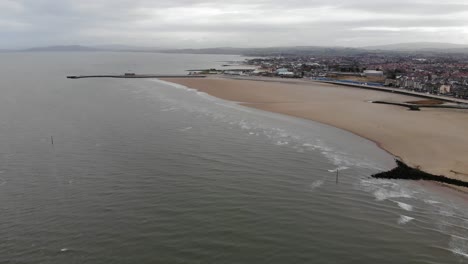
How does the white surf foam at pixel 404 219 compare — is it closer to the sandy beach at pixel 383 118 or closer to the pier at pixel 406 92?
the sandy beach at pixel 383 118

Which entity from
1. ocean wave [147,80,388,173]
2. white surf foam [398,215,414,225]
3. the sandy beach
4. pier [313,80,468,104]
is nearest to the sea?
white surf foam [398,215,414,225]

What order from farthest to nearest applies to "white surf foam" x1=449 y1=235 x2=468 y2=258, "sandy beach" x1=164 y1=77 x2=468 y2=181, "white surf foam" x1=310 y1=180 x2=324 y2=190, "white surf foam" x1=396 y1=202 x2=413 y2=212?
1. "sandy beach" x1=164 y1=77 x2=468 y2=181
2. "white surf foam" x1=310 y1=180 x2=324 y2=190
3. "white surf foam" x1=396 y1=202 x2=413 y2=212
4. "white surf foam" x1=449 y1=235 x2=468 y2=258

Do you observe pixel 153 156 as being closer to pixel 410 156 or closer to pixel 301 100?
pixel 410 156

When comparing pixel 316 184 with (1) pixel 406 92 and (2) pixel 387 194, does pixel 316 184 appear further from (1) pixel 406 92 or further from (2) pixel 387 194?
(1) pixel 406 92

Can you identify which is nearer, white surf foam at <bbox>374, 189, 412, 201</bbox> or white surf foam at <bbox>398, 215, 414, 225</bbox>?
white surf foam at <bbox>398, 215, 414, 225</bbox>

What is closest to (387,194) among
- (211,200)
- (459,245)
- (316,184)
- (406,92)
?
(316,184)

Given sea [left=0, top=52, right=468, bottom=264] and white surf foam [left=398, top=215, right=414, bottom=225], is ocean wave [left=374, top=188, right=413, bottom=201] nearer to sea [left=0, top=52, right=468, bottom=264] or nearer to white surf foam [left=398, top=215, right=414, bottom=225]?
sea [left=0, top=52, right=468, bottom=264]
